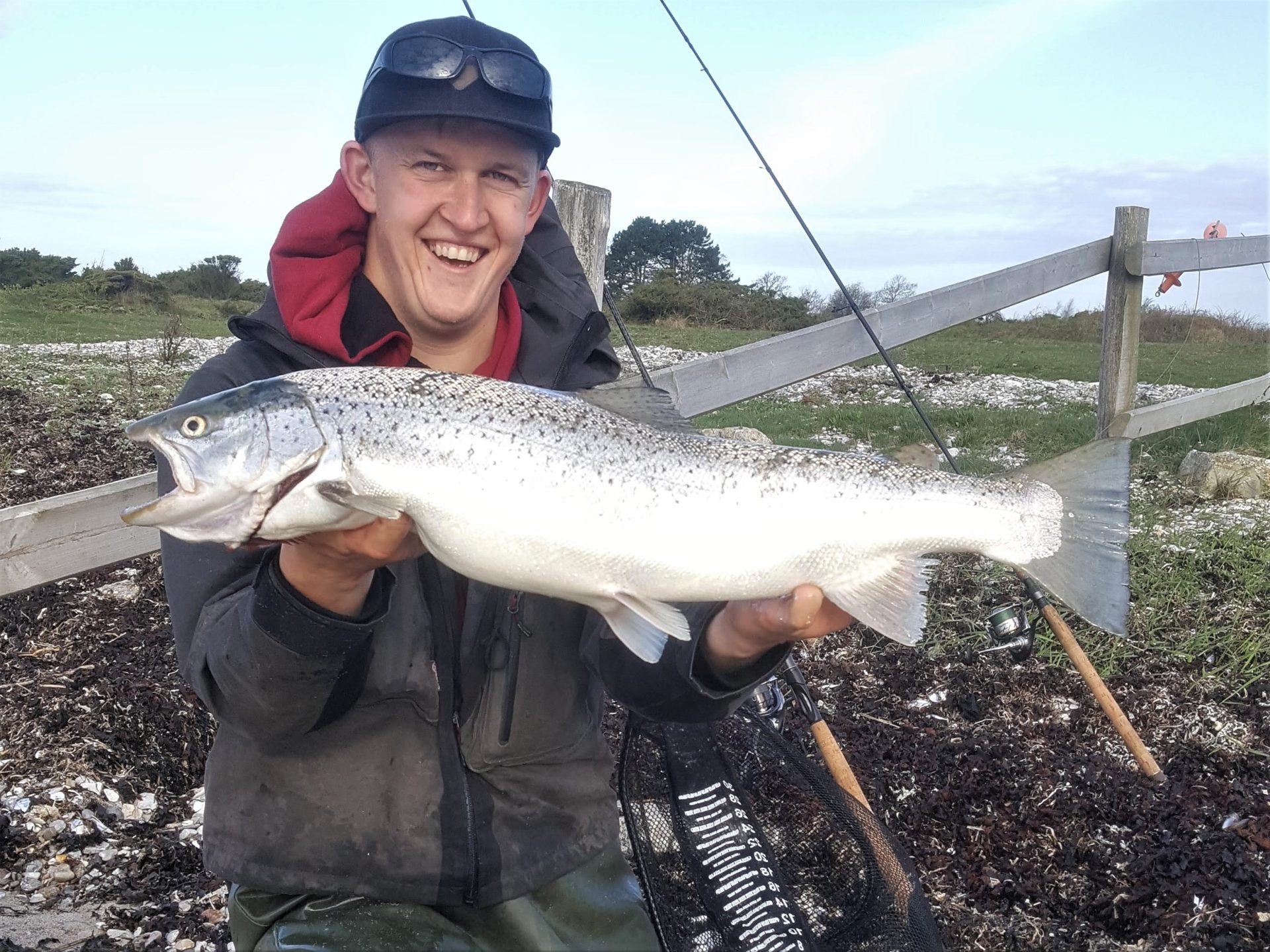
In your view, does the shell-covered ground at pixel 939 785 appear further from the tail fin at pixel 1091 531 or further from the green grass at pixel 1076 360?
the green grass at pixel 1076 360

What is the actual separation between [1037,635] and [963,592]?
71cm

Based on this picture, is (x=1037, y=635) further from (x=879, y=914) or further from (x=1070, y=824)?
(x=879, y=914)

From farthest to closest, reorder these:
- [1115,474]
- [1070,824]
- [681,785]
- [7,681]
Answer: [7,681]
[1070,824]
[681,785]
[1115,474]

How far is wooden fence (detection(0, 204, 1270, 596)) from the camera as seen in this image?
3.71 meters

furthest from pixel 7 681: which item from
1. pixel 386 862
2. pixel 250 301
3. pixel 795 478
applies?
pixel 250 301

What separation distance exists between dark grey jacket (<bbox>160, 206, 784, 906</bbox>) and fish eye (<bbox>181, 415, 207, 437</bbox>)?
0.33 meters

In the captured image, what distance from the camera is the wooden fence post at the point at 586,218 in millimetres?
4414

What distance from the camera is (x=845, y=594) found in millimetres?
2684

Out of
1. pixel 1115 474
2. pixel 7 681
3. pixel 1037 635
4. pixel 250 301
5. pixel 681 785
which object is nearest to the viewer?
pixel 1115 474

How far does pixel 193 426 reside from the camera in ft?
7.82

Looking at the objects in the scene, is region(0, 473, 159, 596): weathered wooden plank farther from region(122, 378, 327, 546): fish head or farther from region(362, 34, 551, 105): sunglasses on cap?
region(362, 34, 551, 105): sunglasses on cap

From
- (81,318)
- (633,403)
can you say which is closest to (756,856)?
(633,403)

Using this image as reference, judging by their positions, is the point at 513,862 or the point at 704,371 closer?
the point at 513,862

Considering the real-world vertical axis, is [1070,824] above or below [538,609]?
below
